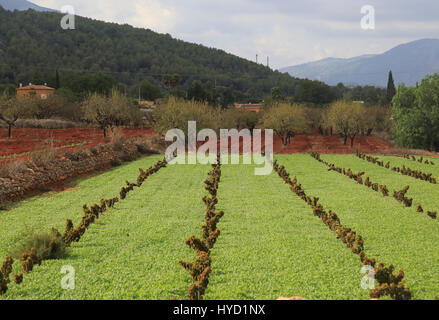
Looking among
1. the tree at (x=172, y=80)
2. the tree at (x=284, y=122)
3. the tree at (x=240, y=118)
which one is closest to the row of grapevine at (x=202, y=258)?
the tree at (x=284, y=122)

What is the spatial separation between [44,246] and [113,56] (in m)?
85.0

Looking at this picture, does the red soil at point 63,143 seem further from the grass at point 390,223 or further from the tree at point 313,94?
the tree at point 313,94

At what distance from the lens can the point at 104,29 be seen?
3814 inches

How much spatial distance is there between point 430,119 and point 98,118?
92.1 feet

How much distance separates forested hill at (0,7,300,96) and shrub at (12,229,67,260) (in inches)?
2923

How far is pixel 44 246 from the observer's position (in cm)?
648

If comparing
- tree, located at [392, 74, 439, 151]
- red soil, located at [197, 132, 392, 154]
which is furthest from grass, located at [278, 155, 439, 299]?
tree, located at [392, 74, 439, 151]

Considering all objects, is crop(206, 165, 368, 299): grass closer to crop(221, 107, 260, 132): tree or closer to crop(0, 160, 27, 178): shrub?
crop(0, 160, 27, 178): shrub

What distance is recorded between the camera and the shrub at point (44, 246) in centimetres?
645

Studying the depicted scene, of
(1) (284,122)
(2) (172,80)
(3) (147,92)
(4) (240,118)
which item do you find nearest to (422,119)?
(1) (284,122)

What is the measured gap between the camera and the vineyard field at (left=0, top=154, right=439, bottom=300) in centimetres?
533

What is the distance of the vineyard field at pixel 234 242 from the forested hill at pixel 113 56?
70943 mm

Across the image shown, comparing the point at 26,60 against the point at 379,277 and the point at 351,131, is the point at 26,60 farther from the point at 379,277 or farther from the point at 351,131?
the point at 379,277

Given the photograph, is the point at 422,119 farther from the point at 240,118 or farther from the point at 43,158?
the point at 43,158
